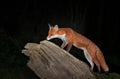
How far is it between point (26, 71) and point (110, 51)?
7.03 ft

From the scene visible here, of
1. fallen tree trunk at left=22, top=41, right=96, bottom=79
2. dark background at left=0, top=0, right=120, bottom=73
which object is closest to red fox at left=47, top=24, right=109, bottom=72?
fallen tree trunk at left=22, top=41, right=96, bottom=79

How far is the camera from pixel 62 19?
888cm

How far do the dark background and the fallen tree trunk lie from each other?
3.03 metres

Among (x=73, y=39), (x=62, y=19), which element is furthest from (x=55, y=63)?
(x=62, y=19)

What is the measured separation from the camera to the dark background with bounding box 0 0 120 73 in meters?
8.85

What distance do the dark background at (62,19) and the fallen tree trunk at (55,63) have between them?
303cm

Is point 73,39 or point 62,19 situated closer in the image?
point 73,39

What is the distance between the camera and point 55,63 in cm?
562

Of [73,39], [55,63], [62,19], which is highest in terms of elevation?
[73,39]

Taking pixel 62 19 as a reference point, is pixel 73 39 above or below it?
above

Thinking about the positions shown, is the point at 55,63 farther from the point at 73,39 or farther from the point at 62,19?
the point at 62,19

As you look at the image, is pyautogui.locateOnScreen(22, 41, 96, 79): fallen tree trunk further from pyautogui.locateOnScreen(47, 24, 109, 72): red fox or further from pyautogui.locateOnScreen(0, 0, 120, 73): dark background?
pyautogui.locateOnScreen(0, 0, 120, 73): dark background

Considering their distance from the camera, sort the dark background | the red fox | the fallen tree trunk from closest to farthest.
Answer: the fallen tree trunk, the red fox, the dark background

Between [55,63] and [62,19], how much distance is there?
131 inches
